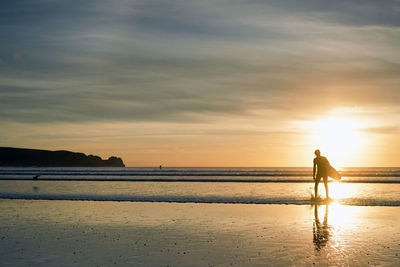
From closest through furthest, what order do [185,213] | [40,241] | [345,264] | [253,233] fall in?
[345,264]
[40,241]
[253,233]
[185,213]

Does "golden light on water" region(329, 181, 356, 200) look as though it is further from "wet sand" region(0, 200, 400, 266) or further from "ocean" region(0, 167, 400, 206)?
"wet sand" region(0, 200, 400, 266)

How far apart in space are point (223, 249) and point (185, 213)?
19.8 ft

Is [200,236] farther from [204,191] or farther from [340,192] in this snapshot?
[340,192]

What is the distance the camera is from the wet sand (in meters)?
7.71

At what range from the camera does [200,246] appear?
8.86m

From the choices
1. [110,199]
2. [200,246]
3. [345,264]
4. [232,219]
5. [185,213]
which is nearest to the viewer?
[345,264]

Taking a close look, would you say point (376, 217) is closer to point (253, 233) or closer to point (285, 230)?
point (285, 230)

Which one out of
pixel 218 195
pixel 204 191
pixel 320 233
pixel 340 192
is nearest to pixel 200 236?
pixel 320 233

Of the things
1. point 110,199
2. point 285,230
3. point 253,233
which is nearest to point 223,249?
point 253,233

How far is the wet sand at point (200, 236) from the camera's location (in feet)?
25.3

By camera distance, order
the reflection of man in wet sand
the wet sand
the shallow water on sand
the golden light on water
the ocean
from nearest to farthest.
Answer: the wet sand < the reflection of man in wet sand < the shallow water on sand < the ocean < the golden light on water

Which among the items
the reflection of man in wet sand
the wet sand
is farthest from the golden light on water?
the reflection of man in wet sand

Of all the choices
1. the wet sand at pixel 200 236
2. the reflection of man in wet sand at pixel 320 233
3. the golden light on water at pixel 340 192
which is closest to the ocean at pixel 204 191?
the golden light on water at pixel 340 192

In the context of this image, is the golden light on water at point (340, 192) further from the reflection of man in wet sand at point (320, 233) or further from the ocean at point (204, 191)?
the reflection of man in wet sand at point (320, 233)
